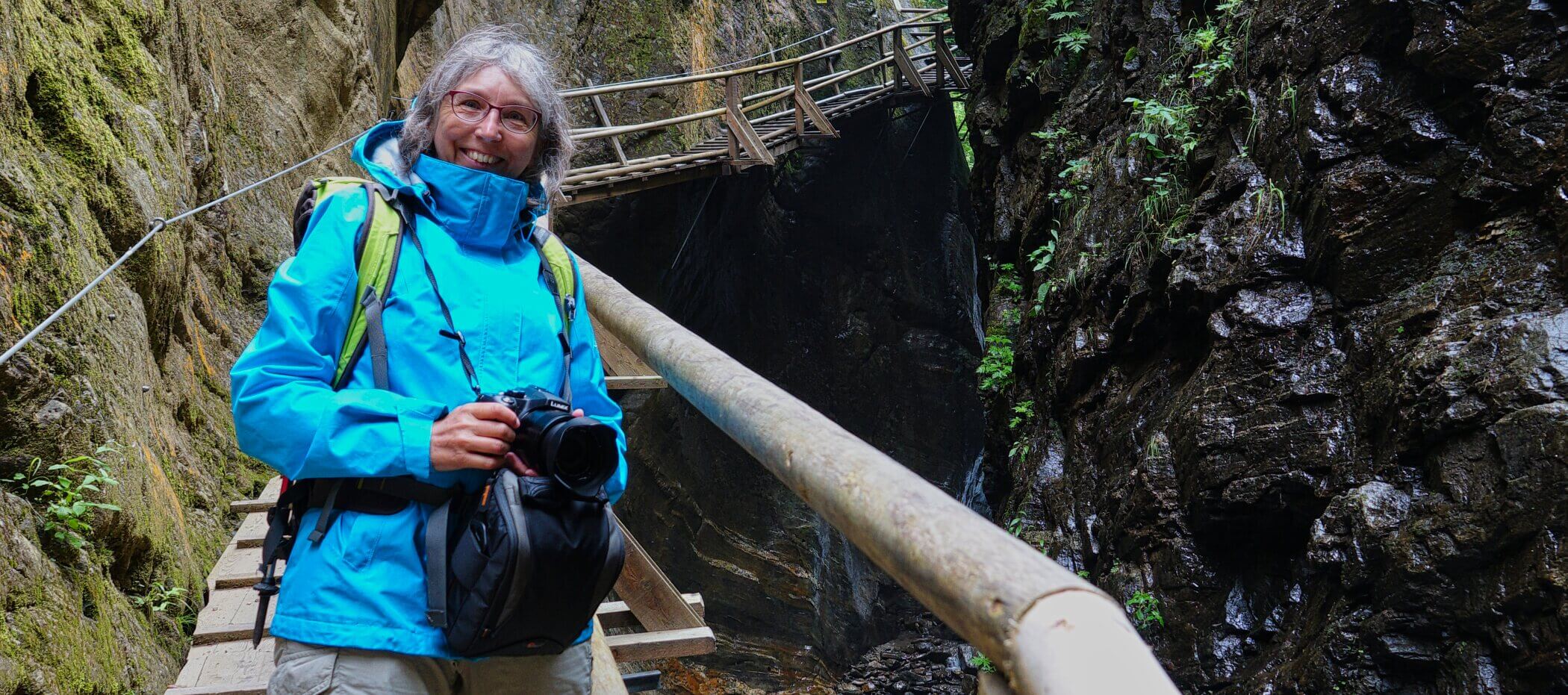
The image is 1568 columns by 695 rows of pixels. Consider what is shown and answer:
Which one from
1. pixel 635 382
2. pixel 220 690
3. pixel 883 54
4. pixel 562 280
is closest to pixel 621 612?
pixel 635 382

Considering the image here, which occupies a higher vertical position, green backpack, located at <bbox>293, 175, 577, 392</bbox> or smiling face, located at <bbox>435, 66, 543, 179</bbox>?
smiling face, located at <bbox>435, 66, 543, 179</bbox>

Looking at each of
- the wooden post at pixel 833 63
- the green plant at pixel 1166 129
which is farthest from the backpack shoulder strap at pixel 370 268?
the wooden post at pixel 833 63

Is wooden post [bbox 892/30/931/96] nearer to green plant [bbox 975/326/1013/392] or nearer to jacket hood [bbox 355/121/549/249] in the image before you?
green plant [bbox 975/326/1013/392]

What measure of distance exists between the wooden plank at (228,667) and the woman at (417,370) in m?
1.17

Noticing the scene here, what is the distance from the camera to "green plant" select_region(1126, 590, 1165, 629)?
15.9 ft

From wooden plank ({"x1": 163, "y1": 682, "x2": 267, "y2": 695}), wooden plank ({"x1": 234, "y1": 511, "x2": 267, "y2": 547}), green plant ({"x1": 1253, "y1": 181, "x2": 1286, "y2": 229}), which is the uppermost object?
green plant ({"x1": 1253, "y1": 181, "x2": 1286, "y2": 229})

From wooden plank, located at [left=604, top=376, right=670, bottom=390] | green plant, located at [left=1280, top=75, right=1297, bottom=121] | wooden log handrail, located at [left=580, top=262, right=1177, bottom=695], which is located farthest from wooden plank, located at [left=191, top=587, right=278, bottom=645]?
green plant, located at [left=1280, top=75, right=1297, bottom=121]

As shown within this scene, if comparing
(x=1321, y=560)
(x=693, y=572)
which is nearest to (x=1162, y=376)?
(x=1321, y=560)

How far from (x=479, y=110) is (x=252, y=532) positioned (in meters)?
2.35

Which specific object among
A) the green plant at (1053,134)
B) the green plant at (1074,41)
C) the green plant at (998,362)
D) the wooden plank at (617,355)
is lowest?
the green plant at (998,362)

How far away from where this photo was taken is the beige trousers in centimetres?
131

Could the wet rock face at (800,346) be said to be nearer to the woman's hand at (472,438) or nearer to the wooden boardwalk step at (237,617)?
the wooden boardwalk step at (237,617)

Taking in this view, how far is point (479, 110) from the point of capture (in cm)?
166

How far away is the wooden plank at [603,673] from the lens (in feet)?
6.86
